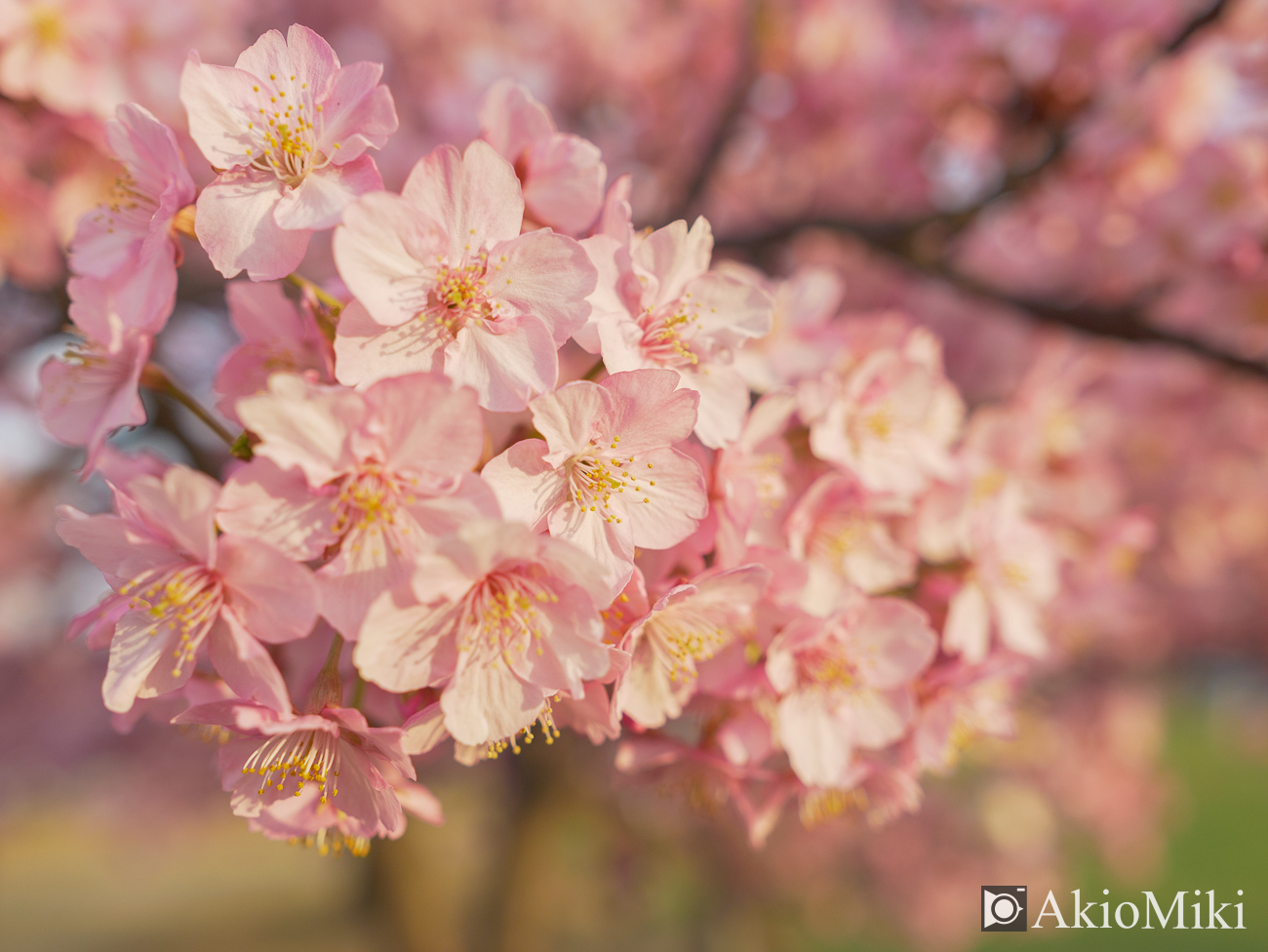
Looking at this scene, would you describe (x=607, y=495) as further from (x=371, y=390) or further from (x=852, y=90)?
(x=852, y=90)

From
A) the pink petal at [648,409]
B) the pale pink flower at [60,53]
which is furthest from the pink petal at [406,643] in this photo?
the pale pink flower at [60,53]

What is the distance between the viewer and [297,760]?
109 cm

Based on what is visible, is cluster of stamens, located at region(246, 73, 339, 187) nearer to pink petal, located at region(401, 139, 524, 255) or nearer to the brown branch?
pink petal, located at region(401, 139, 524, 255)

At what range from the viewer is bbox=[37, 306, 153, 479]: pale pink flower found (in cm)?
115

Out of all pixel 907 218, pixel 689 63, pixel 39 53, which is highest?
pixel 689 63

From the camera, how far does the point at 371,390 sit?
95cm

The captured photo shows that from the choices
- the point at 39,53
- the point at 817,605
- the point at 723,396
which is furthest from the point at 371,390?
the point at 39,53

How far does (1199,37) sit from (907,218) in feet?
2.79

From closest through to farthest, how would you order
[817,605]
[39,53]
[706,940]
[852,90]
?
[817,605], [39,53], [852,90], [706,940]

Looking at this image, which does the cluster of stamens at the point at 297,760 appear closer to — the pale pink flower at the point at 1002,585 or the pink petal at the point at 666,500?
the pink petal at the point at 666,500

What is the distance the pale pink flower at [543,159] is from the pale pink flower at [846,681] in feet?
2.53

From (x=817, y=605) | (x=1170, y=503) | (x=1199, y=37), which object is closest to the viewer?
(x=817, y=605)

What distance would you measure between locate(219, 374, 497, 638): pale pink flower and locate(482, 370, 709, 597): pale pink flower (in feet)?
0.25

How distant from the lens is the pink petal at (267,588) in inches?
37.1
